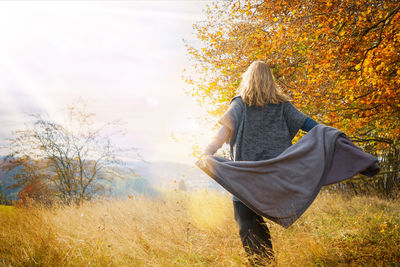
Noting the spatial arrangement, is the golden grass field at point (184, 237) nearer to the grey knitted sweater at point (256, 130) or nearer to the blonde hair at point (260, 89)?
the grey knitted sweater at point (256, 130)

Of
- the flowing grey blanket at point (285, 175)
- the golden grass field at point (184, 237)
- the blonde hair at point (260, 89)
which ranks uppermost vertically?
the blonde hair at point (260, 89)

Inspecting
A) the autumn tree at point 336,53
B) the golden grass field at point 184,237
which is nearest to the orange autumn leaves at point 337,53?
the autumn tree at point 336,53

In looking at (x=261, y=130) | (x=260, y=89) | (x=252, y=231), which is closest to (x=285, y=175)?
(x=261, y=130)

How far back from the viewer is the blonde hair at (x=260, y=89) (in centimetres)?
259

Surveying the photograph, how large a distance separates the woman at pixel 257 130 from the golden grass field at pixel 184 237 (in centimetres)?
35

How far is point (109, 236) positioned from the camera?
15.0 ft

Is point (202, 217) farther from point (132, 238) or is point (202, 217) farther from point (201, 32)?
point (201, 32)

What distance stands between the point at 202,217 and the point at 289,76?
172 inches

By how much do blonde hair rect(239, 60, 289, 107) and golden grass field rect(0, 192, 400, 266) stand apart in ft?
5.02

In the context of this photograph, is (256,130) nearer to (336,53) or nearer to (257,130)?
(257,130)

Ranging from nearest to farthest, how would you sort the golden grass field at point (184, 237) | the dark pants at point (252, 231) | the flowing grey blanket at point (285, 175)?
the flowing grey blanket at point (285, 175), the dark pants at point (252, 231), the golden grass field at point (184, 237)

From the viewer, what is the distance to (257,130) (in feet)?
8.46

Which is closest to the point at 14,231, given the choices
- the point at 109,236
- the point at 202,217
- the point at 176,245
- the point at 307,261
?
the point at 109,236

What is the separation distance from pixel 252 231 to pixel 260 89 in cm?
140
